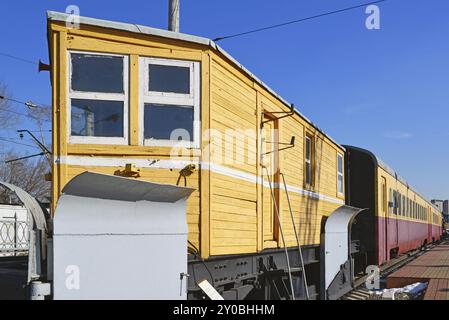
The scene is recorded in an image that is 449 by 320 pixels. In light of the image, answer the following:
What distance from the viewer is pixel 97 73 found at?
516cm

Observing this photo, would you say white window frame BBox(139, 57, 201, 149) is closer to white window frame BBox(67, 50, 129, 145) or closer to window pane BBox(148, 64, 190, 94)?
window pane BBox(148, 64, 190, 94)

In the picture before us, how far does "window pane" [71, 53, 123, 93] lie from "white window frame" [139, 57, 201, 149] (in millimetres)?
231

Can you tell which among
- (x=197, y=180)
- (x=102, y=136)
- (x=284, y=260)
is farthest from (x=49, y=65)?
(x=284, y=260)

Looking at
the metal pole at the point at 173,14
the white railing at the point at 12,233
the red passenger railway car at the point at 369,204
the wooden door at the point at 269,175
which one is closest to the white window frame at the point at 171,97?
the wooden door at the point at 269,175

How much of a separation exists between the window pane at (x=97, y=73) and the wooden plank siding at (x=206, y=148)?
0.08 metres

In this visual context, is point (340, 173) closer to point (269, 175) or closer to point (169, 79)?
point (269, 175)

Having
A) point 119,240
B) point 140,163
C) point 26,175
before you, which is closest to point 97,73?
point 140,163

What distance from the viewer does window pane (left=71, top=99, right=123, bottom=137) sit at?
5082mm

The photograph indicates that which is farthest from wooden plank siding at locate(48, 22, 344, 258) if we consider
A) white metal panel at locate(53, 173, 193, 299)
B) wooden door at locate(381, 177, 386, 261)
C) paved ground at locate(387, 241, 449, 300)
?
wooden door at locate(381, 177, 386, 261)

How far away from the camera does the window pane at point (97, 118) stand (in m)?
5.08

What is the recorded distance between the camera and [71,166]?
5016 mm

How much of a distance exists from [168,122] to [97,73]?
33.4 inches

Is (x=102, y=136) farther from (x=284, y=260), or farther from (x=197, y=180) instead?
(x=284, y=260)

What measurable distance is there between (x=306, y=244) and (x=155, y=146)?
14.5 feet
